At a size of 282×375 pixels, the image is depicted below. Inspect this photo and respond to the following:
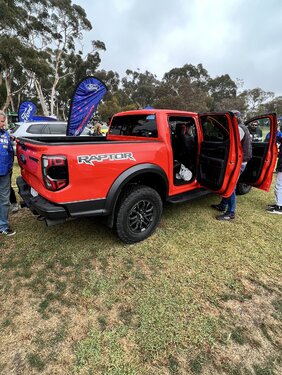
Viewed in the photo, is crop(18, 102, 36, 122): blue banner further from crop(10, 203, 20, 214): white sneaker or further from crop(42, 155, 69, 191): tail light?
crop(42, 155, 69, 191): tail light

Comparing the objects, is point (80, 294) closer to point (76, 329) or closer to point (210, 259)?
point (76, 329)

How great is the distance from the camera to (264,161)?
13.0 feet

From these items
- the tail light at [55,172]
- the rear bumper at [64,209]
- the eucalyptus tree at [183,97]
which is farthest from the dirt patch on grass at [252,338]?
the eucalyptus tree at [183,97]

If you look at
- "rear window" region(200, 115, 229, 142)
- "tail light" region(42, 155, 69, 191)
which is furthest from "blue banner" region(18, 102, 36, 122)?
"tail light" region(42, 155, 69, 191)

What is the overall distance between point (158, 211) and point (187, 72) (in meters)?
60.3

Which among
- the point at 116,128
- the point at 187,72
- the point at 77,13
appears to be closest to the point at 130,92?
the point at 187,72

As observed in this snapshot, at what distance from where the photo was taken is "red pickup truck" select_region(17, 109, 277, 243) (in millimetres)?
2340

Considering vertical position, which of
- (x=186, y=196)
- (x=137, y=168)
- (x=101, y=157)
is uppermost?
(x=101, y=157)

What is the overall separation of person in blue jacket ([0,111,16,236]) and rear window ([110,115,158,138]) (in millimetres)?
1766

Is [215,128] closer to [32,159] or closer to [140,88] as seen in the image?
[32,159]

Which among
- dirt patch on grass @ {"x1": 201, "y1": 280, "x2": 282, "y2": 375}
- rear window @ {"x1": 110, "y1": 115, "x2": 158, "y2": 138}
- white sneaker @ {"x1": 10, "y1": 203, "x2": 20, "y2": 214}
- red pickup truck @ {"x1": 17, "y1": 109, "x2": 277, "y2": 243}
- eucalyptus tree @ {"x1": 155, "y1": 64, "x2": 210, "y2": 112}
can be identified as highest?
eucalyptus tree @ {"x1": 155, "y1": 64, "x2": 210, "y2": 112}

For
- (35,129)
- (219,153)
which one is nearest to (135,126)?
(219,153)

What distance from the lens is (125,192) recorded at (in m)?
2.97

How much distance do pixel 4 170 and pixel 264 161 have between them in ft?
13.6
